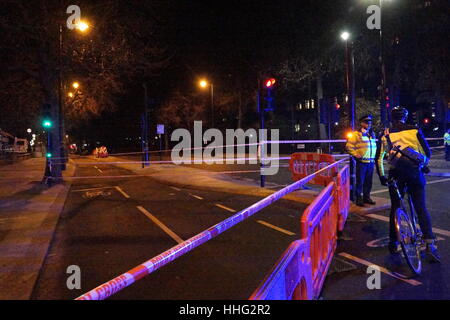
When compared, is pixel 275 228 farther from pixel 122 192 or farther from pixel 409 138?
pixel 122 192

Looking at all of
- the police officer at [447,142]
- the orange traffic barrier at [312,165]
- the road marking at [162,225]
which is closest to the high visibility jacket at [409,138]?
the road marking at [162,225]

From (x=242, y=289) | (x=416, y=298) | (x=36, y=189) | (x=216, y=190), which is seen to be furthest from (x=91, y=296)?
(x=36, y=189)

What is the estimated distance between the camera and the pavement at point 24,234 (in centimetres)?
532

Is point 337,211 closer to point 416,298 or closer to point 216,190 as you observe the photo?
point 416,298

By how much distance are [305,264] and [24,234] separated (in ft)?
21.3

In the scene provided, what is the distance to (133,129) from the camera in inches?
2889

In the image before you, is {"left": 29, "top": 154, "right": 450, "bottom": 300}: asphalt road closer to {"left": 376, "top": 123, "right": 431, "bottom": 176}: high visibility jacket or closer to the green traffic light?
{"left": 376, "top": 123, "right": 431, "bottom": 176}: high visibility jacket

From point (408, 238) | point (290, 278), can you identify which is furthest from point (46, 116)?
point (290, 278)

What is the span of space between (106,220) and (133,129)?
65457mm

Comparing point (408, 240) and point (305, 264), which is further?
point (408, 240)

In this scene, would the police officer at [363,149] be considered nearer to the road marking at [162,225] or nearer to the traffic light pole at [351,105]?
the traffic light pole at [351,105]

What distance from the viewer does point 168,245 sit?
7168 mm

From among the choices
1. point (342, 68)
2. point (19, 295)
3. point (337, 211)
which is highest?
point (342, 68)

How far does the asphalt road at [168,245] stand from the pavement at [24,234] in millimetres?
191
